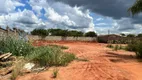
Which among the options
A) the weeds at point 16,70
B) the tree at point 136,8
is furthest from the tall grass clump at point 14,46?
the tree at point 136,8

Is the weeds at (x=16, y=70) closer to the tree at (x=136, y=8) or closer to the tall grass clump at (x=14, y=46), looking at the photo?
the tall grass clump at (x=14, y=46)

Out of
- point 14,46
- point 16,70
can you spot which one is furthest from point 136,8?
point 16,70

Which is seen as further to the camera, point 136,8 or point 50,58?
point 136,8

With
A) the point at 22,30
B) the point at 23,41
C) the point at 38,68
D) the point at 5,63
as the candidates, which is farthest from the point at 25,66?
the point at 22,30

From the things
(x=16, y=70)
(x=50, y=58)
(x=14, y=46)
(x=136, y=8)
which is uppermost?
(x=136, y=8)

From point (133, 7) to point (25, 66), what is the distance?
9795 mm

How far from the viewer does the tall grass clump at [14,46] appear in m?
13.2

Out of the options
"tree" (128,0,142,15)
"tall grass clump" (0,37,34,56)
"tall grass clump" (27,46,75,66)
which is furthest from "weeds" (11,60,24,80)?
"tree" (128,0,142,15)

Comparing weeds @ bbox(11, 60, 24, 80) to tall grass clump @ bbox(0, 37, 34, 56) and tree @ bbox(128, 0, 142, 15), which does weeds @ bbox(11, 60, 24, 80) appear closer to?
tall grass clump @ bbox(0, 37, 34, 56)

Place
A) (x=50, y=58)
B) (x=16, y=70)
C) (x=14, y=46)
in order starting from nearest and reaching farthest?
(x=16, y=70), (x=50, y=58), (x=14, y=46)

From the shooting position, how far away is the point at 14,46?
1337 cm

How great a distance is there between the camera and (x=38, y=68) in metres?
10.6

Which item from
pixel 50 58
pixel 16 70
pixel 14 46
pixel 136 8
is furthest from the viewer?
pixel 136 8

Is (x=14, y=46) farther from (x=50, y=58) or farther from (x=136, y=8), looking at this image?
(x=136, y=8)
